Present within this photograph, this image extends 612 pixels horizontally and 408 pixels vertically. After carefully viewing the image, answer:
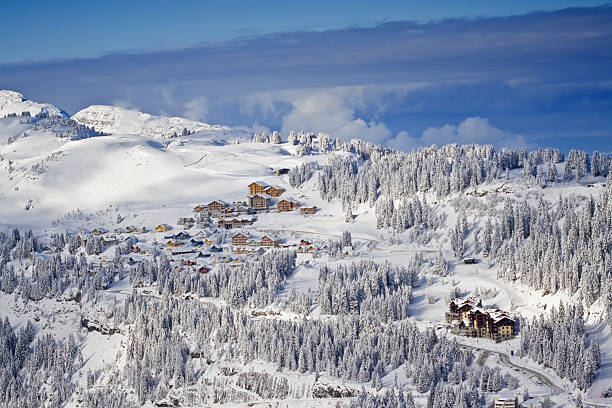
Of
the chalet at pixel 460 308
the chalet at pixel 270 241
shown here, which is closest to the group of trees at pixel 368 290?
the chalet at pixel 460 308

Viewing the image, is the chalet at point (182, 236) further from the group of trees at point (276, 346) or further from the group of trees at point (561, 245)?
the group of trees at point (561, 245)

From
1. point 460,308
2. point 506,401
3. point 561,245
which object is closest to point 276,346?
point 460,308

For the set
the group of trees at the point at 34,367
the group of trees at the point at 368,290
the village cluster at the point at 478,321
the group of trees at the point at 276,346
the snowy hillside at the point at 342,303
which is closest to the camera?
the snowy hillside at the point at 342,303

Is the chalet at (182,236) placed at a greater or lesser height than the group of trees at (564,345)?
greater

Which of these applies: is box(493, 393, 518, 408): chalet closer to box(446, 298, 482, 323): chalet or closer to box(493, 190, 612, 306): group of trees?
box(493, 190, 612, 306): group of trees

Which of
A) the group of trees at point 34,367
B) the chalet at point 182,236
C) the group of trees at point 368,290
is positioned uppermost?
the chalet at point 182,236

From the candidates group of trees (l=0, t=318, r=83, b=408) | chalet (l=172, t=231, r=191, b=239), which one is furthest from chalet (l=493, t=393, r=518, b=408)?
chalet (l=172, t=231, r=191, b=239)
